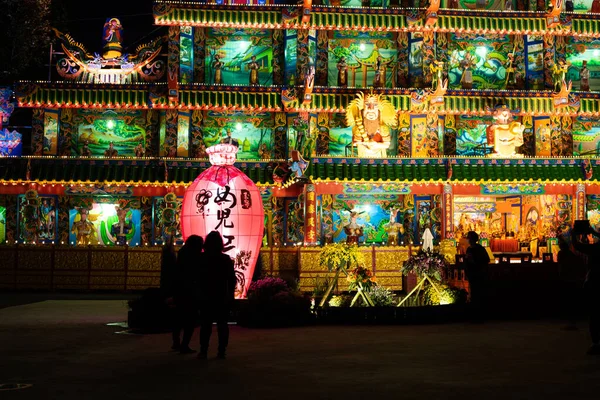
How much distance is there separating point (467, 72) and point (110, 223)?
1550cm

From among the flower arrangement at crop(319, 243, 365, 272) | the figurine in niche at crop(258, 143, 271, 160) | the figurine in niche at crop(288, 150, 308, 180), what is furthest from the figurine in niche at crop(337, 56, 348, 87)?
the flower arrangement at crop(319, 243, 365, 272)

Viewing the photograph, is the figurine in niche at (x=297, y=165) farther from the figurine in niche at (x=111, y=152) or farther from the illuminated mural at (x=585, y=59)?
the illuminated mural at (x=585, y=59)

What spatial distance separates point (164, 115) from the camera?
98.9 feet

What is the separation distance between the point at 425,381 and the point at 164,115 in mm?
22530

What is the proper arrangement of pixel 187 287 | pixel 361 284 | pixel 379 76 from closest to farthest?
pixel 187 287
pixel 361 284
pixel 379 76

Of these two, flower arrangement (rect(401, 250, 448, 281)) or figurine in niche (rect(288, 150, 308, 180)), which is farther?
figurine in niche (rect(288, 150, 308, 180))

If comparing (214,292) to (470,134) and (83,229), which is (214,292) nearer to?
(83,229)

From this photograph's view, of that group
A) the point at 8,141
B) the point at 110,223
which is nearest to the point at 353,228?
the point at 110,223

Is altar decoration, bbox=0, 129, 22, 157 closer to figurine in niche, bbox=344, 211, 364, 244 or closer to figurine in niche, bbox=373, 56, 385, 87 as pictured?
figurine in niche, bbox=344, 211, 364, 244

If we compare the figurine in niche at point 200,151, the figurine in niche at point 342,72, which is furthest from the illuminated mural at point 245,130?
the figurine in niche at point 342,72

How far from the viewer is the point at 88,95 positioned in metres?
29.5

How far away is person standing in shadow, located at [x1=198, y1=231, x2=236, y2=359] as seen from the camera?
11.2 metres

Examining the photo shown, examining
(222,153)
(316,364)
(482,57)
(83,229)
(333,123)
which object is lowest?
(316,364)

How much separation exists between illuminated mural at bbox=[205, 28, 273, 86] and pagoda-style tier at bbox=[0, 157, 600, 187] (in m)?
4.33
